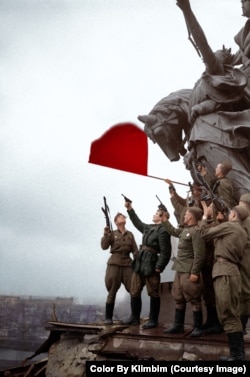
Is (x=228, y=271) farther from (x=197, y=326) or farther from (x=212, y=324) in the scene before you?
(x=212, y=324)

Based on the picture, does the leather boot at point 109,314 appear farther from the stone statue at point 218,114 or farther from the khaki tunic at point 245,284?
the stone statue at point 218,114

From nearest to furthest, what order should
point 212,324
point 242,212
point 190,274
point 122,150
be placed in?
point 242,212, point 190,274, point 212,324, point 122,150

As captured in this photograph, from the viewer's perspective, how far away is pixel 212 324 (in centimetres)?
655

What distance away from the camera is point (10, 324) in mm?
21641

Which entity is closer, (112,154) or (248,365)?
(248,365)

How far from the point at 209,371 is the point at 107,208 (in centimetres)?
353

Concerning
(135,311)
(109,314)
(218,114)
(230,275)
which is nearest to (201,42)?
(218,114)

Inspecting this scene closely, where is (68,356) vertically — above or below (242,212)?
below

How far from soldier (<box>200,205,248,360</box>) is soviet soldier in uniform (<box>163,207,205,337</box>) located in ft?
1.27

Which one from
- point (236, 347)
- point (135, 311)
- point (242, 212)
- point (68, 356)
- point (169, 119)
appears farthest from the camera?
point (169, 119)

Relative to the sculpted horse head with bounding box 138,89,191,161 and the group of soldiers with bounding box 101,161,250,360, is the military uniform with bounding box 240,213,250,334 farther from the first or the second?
the sculpted horse head with bounding box 138,89,191,161

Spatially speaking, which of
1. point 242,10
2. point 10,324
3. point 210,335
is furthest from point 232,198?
point 10,324

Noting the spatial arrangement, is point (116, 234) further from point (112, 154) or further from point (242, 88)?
point (242, 88)

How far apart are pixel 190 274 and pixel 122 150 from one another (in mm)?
3278
